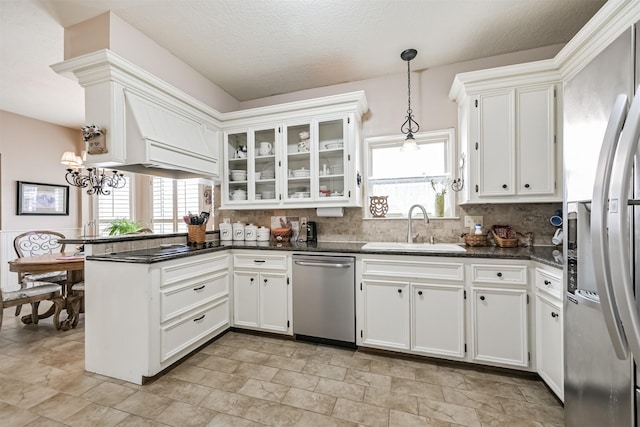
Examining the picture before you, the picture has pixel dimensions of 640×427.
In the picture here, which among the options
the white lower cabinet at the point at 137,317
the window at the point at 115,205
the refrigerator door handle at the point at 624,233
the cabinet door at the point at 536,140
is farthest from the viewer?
the window at the point at 115,205

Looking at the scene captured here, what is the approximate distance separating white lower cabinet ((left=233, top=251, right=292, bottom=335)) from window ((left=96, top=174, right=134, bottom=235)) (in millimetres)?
4141

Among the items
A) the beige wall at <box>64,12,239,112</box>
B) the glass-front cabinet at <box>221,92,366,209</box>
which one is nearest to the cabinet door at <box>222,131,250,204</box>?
the glass-front cabinet at <box>221,92,366,209</box>

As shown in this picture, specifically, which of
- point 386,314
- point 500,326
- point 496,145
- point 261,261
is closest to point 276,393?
point 386,314

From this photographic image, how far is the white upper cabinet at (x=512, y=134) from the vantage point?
218 centimetres

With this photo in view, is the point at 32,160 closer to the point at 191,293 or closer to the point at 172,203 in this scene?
the point at 172,203

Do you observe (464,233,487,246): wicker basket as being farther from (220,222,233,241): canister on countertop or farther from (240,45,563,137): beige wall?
(220,222,233,241): canister on countertop

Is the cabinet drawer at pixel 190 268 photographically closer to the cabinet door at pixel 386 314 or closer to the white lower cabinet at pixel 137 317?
the white lower cabinet at pixel 137 317

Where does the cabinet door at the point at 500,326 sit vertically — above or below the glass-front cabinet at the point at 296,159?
below

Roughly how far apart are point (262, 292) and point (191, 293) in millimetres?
662

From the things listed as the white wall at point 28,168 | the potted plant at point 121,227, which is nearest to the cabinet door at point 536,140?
the potted plant at point 121,227

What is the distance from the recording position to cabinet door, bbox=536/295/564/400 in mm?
1631

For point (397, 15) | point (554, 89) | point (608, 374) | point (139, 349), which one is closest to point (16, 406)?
point (139, 349)

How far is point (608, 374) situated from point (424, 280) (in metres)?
1.17

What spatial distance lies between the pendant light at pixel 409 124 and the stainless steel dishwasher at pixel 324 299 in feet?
3.89
